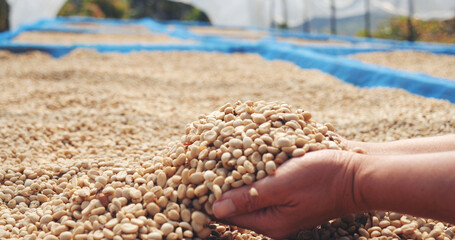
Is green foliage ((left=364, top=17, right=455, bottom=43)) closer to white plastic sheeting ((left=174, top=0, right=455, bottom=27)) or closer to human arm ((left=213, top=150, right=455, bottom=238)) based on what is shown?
white plastic sheeting ((left=174, top=0, right=455, bottom=27))

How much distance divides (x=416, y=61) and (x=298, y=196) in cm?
478

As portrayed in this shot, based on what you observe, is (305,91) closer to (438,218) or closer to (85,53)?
(438,218)

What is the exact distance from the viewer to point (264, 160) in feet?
4.12

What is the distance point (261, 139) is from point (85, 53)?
4879 mm

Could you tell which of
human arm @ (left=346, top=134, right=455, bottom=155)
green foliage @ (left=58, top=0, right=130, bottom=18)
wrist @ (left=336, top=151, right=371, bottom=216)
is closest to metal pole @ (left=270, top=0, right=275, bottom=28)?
green foliage @ (left=58, top=0, right=130, bottom=18)

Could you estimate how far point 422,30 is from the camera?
11.5m

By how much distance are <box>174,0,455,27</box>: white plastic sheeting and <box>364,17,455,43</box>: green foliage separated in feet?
1.47

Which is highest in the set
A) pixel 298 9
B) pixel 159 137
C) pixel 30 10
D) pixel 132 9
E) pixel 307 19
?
pixel 132 9

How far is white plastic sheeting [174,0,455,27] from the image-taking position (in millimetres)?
10375

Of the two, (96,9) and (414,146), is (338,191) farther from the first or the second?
(96,9)

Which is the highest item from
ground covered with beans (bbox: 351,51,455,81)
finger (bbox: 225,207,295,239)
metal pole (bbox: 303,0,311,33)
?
metal pole (bbox: 303,0,311,33)

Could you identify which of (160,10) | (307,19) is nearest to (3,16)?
(307,19)

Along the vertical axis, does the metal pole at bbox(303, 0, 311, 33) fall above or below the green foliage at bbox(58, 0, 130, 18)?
below

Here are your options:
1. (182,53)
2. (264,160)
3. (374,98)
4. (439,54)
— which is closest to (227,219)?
(264,160)
